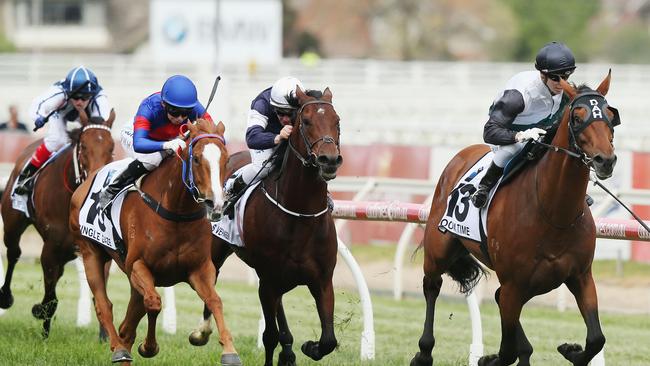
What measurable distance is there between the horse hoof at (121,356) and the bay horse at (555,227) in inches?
86.5

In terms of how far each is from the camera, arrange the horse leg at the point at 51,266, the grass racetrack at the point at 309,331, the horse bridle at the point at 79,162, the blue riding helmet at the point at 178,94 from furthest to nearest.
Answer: the horse leg at the point at 51,266, the horse bridle at the point at 79,162, the grass racetrack at the point at 309,331, the blue riding helmet at the point at 178,94

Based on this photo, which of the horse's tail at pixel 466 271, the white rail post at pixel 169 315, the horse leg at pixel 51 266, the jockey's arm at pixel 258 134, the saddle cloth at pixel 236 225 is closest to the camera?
the jockey's arm at pixel 258 134

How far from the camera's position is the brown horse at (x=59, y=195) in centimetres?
973

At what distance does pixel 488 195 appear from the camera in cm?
790

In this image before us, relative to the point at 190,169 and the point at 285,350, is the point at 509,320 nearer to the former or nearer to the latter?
the point at 285,350

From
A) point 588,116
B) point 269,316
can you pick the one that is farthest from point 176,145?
point 588,116

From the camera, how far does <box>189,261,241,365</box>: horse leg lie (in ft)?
23.3

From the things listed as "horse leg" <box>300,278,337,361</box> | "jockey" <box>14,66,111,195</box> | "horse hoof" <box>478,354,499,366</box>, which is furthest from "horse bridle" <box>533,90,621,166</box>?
"jockey" <box>14,66,111,195</box>

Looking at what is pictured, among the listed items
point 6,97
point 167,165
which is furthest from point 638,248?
point 6,97

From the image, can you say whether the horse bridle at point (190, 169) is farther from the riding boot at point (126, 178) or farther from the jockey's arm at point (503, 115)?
the jockey's arm at point (503, 115)

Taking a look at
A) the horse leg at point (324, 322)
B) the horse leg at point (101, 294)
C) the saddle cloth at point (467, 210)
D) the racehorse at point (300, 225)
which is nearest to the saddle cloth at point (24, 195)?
the horse leg at point (101, 294)

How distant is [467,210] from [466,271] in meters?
0.82

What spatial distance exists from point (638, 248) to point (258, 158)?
6471 mm

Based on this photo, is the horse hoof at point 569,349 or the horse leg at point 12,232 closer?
the horse hoof at point 569,349
